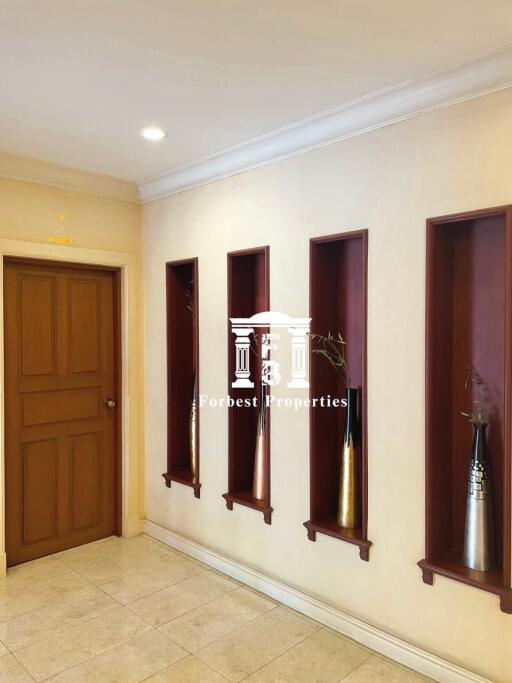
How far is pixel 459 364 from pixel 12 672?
8.35 ft

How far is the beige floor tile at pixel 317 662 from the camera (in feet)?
7.65

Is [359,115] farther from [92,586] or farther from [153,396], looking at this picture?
[92,586]

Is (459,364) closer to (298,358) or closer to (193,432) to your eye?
(298,358)

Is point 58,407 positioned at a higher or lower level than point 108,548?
higher

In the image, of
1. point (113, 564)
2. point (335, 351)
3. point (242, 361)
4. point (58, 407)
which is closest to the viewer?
point (335, 351)

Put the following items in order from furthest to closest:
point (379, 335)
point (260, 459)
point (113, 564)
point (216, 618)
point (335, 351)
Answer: point (113, 564), point (260, 459), point (335, 351), point (216, 618), point (379, 335)

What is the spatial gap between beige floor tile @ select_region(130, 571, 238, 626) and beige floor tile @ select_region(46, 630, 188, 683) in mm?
191

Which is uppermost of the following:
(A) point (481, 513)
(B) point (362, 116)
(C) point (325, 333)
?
(B) point (362, 116)

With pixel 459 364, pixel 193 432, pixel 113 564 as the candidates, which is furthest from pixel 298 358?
pixel 113 564

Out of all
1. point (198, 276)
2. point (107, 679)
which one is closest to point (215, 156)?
point (198, 276)

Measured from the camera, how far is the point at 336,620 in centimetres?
270

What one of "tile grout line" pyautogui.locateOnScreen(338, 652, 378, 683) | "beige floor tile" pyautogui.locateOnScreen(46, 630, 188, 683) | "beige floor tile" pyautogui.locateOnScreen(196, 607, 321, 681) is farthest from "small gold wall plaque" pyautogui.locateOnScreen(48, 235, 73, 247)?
"tile grout line" pyautogui.locateOnScreen(338, 652, 378, 683)

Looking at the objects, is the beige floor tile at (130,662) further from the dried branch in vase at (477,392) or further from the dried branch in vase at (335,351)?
the dried branch in vase at (477,392)

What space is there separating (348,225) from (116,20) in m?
1.40
